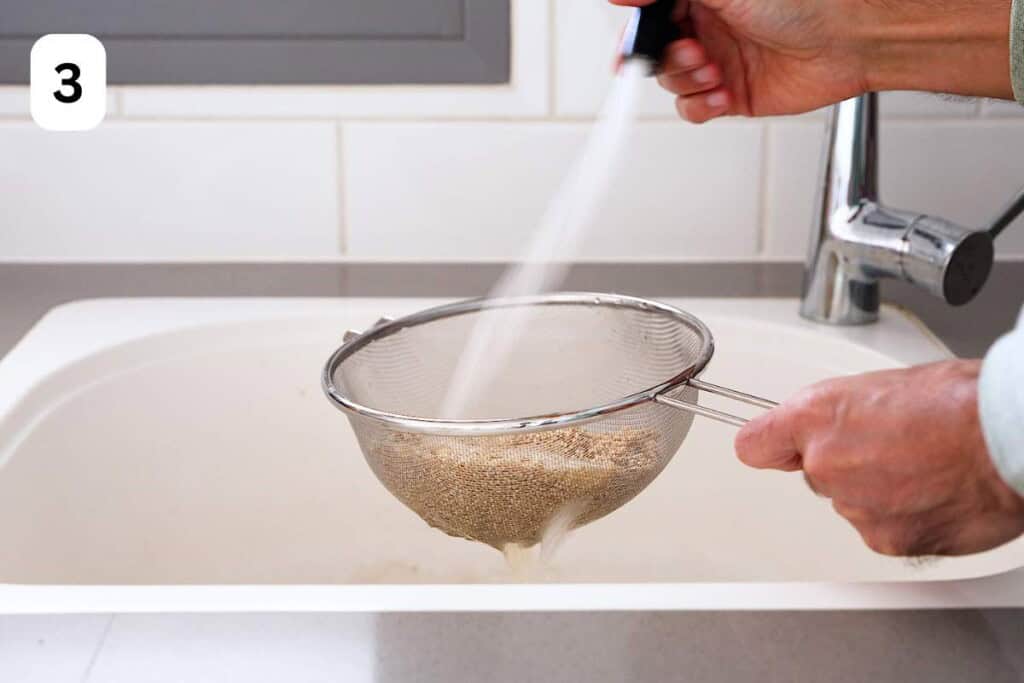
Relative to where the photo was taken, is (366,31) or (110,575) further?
(366,31)

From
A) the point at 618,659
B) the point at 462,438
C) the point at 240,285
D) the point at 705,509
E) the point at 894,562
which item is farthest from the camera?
the point at 240,285

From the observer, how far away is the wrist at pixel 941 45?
772mm

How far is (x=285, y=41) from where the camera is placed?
3.44 feet

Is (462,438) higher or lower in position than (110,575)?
higher

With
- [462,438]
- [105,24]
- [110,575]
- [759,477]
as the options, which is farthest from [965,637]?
[105,24]

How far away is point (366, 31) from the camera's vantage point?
1050 millimetres

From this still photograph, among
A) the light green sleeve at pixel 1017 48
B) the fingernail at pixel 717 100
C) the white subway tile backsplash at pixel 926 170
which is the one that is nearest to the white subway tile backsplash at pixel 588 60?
the white subway tile backsplash at pixel 926 170

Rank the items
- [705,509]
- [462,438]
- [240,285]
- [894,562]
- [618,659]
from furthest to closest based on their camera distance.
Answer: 1. [240,285]
2. [705,509]
3. [894,562]
4. [462,438]
5. [618,659]

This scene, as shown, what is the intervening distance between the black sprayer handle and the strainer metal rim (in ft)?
0.56

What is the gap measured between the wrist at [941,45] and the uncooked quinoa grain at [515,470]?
315 millimetres

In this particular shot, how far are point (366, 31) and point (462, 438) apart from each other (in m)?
→ 0.52

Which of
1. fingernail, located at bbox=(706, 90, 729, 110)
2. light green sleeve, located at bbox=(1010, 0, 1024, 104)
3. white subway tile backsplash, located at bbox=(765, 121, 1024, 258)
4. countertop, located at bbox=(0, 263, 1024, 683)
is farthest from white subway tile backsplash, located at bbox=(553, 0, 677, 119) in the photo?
countertop, located at bbox=(0, 263, 1024, 683)

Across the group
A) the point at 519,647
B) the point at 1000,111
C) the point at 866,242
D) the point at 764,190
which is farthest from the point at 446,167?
the point at 519,647

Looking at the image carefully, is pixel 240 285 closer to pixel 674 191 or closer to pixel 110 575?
pixel 110 575
